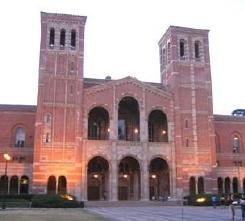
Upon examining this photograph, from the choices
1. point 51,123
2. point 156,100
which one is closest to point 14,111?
point 51,123

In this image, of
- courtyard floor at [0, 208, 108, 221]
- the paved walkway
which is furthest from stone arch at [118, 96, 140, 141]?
courtyard floor at [0, 208, 108, 221]

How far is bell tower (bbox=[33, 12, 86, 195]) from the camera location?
56719 mm

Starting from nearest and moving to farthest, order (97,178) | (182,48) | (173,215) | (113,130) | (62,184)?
(173,215) → (62,184) → (113,130) → (97,178) → (182,48)

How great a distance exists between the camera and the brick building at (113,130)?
57.8 meters

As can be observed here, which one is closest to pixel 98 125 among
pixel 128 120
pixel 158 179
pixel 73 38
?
pixel 128 120

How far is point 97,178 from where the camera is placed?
63.7 metres

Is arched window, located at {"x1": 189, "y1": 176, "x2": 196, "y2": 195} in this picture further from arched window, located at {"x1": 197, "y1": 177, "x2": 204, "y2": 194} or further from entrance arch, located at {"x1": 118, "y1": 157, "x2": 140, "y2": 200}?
entrance arch, located at {"x1": 118, "y1": 157, "x2": 140, "y2": 200}

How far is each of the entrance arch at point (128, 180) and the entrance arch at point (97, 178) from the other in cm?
259

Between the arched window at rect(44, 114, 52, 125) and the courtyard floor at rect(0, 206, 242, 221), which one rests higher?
the arched window at rect(44, 114, 52, 125)

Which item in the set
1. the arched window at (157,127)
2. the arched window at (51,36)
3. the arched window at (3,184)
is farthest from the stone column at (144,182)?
the arched window at (51,36)

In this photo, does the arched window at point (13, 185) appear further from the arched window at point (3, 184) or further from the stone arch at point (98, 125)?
the stone arch at point (98, 125)

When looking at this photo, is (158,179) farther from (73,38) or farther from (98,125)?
(73,38)

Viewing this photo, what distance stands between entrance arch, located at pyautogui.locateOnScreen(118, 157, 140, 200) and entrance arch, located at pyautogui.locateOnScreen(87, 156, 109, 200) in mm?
2586

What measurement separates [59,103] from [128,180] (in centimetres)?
1599
